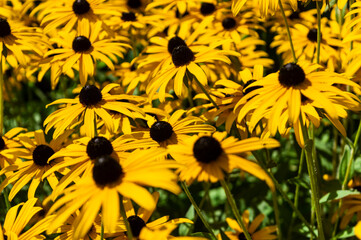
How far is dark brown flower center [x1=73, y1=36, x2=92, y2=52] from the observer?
7.91 ft

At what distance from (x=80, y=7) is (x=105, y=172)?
1622 mm

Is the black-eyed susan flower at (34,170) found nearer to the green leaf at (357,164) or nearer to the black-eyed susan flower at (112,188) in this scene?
the black-eyed susan flower at (112,188)

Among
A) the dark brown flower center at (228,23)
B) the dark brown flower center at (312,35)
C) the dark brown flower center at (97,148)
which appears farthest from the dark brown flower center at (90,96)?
the dark brown flower center at (312,35)

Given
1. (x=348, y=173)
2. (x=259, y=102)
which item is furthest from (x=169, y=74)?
(x=348, y=173)

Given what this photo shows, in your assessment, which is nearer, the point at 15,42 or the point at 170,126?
the point at 170,126

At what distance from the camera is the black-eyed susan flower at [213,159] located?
1.35 m

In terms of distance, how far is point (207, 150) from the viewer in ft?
4.61

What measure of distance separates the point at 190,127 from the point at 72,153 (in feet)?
1.55

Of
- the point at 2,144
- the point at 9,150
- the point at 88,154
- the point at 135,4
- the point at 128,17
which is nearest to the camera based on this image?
the point at 88,154

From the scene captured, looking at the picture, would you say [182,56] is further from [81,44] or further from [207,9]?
[207,9]

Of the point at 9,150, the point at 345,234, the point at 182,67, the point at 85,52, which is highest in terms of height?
the point at 85,52

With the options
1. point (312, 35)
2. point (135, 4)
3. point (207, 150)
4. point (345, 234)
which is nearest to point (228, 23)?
point (312, 35)

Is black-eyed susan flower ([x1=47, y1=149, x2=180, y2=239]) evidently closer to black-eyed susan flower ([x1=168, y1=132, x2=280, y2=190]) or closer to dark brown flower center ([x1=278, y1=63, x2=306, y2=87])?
black-eyed susan flower ([x1=168, y1=132, x2=280, y2=190])

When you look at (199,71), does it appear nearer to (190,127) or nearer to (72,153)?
(190,127)
